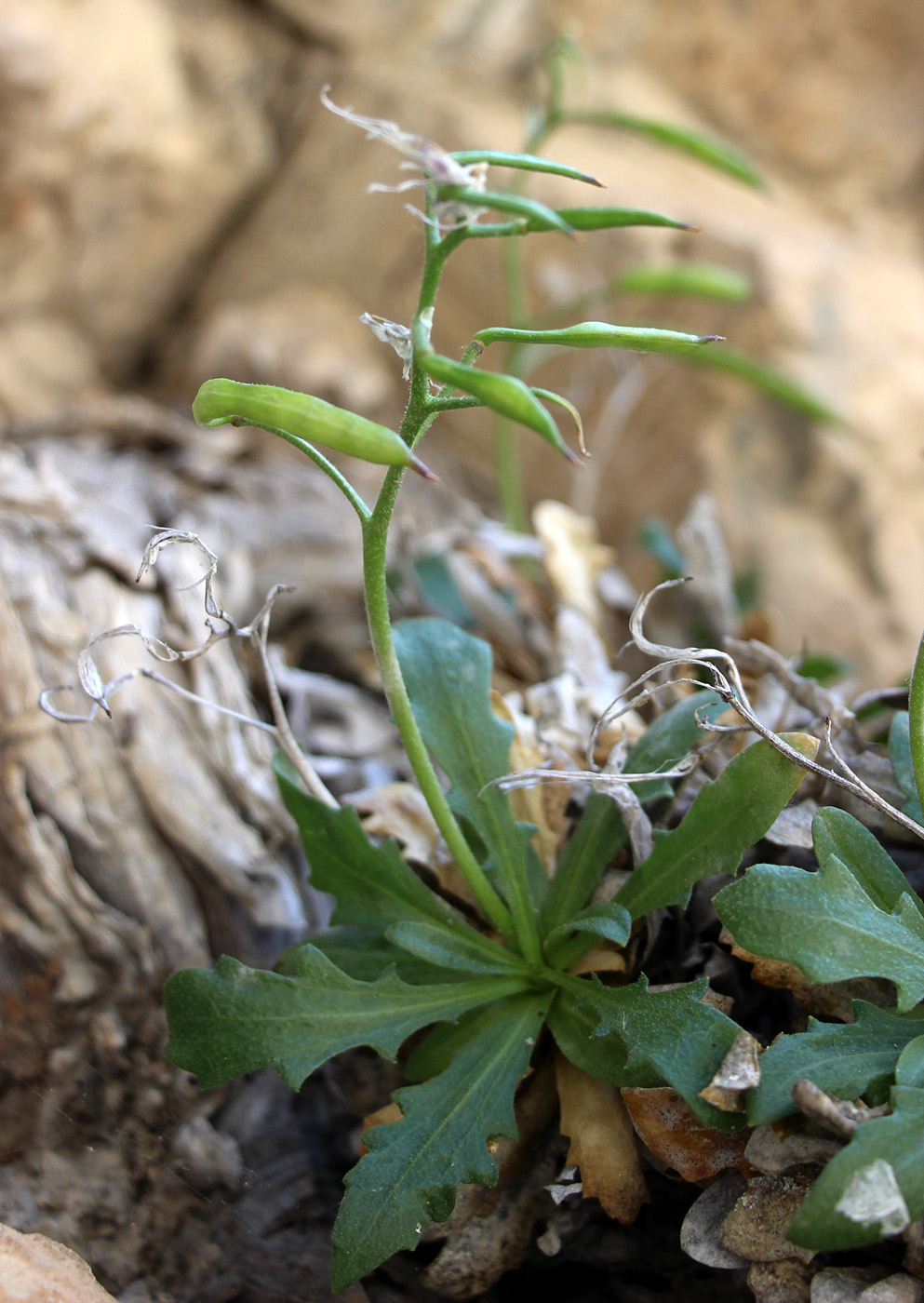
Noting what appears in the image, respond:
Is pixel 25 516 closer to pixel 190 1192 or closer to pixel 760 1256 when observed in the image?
pixel 190 1192

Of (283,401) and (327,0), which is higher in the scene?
(327,0)

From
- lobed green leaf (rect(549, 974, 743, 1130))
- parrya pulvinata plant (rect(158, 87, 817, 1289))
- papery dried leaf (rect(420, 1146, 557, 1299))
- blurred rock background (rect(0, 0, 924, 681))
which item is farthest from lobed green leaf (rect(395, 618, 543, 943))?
blurred rock background (rect(0, 0, 924, 681))

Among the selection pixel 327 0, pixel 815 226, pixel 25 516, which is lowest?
pixel 25 516

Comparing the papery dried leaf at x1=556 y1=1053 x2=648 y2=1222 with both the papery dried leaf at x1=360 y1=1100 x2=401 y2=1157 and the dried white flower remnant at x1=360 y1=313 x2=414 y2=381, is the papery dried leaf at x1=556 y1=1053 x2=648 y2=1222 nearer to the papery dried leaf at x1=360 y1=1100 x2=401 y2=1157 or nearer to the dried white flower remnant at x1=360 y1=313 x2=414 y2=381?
the papery dried leaf at x1=360 y1=1100 x2=401 y2=1157

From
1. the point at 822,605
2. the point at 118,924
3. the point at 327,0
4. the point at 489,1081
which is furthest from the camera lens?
the point at 327,0

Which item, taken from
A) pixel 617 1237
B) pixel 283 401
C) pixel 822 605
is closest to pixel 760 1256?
pixel 617 1237

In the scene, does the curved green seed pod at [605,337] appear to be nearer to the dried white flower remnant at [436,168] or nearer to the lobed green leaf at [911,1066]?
the dried white flower remnant at [436,168]

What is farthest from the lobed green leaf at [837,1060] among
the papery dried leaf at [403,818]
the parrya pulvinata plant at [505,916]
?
the papery dried leaf at [403,818]
